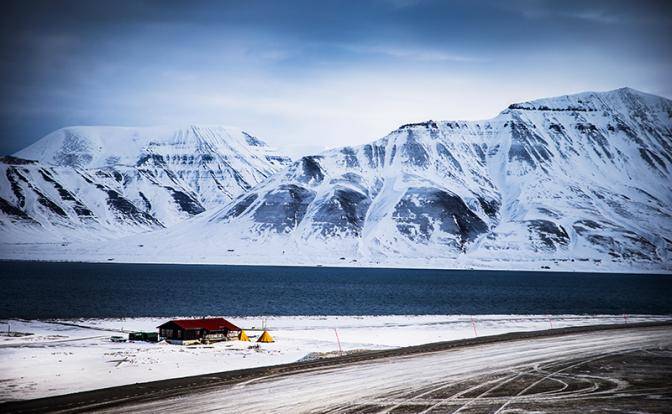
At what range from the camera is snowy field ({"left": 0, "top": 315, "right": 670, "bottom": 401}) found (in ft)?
154

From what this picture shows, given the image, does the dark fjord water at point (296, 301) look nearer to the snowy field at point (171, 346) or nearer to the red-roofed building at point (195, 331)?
the snowy field at point (171, 346)

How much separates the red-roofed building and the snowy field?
65.9 inches

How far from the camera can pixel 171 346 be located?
62094 mm

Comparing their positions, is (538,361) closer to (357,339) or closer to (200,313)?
(357,339)

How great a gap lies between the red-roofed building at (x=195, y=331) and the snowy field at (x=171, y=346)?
1673 mm

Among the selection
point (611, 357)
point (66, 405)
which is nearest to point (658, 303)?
point (611, 357)

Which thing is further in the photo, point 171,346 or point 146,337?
point 146,337

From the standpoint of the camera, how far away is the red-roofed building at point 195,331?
211ft

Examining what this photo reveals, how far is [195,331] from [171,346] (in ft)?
10.9

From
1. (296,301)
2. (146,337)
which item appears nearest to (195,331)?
(146,337)

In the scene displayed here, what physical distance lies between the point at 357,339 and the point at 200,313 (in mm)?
45060

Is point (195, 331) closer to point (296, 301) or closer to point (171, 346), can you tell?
point (171, 346)

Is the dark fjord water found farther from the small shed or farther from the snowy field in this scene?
the small shed

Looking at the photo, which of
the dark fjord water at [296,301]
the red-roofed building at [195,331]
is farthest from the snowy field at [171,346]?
the dark fjord water at [296,301]
